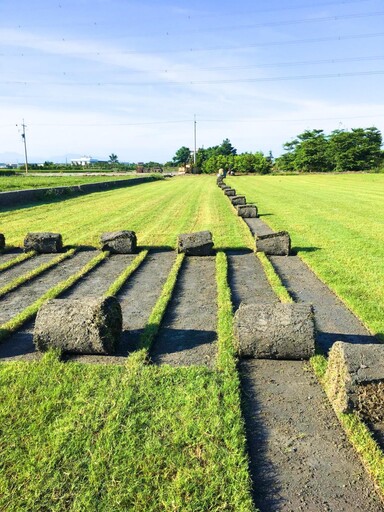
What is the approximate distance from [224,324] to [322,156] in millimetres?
80965

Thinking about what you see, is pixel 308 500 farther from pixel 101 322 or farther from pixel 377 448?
pixel 101 322

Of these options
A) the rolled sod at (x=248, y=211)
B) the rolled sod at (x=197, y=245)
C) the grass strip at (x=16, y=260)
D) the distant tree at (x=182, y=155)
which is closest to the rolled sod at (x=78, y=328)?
the grass strip at (x=16, y=260)

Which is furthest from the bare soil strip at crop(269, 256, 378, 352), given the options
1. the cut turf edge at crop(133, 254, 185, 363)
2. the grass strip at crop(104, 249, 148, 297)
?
the grass strip at crop(104, 249, 148, 297)

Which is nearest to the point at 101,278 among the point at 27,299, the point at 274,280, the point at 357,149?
the point at 27,299

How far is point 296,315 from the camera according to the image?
505 centimetres

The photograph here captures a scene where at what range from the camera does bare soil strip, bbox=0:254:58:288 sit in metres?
8.94

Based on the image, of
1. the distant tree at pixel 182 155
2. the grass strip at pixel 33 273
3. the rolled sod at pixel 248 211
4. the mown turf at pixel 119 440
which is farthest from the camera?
the distant tree at pixel 182 155

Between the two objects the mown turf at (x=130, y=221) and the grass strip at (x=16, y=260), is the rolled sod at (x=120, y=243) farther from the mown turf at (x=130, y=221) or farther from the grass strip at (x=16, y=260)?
the grass strip at (x=16, y=260)

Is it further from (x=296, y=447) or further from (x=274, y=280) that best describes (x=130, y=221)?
(x=296, y=447)

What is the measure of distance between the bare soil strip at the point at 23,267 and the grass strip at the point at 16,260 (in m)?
0.10

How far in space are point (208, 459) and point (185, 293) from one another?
15.1 feet

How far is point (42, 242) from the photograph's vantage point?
11266mm

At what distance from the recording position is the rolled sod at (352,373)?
152 inches

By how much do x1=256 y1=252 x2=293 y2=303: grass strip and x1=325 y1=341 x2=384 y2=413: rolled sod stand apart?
9.82 feet
